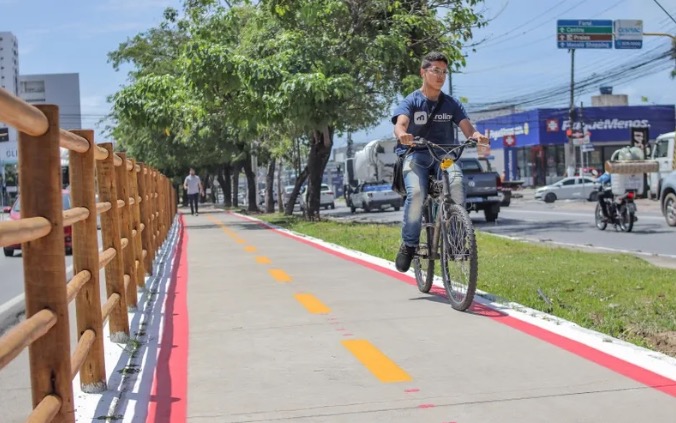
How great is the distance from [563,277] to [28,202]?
6.45 metres

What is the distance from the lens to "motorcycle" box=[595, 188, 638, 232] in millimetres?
18375

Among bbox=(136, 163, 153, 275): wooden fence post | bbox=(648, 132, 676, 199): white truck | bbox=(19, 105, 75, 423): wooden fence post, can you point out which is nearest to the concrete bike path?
bbox=(19, 105, 75, 423): wooden fence post

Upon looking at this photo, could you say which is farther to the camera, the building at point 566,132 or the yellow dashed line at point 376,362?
the building at point 566,132

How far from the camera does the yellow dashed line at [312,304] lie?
22.3 feet

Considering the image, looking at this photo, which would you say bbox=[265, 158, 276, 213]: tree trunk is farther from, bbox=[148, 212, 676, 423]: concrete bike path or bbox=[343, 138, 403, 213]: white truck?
bbox=[148, 212, 676, 423]: concrete bike path

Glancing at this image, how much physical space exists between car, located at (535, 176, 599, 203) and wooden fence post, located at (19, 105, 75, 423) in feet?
138

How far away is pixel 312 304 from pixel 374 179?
36365 mm

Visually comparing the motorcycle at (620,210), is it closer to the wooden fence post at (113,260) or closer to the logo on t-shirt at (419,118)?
the logo on t-shirt at (419,118)

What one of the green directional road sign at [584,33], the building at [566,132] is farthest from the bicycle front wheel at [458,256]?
the building at [566,132]

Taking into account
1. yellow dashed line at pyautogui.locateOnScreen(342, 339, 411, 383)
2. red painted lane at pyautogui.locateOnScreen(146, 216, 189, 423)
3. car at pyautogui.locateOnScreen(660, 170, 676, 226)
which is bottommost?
red painted lane at pyautogui.locateOnScreen(146, 216, 189, 423)

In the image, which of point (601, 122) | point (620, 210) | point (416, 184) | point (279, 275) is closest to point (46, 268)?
point (416, 184)

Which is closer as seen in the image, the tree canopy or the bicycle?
the bicycle

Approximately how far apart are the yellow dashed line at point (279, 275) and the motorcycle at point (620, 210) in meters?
11.1

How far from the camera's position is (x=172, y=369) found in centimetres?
492
